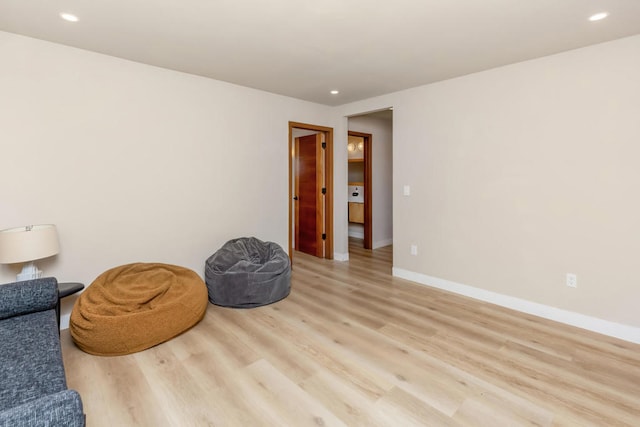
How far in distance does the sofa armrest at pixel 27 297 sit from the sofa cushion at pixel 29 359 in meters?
0.05

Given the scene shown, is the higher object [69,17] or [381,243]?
[69,17]

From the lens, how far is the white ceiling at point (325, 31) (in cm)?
202

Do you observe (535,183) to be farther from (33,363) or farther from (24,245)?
(24,245)

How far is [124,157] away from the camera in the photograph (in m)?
2.93

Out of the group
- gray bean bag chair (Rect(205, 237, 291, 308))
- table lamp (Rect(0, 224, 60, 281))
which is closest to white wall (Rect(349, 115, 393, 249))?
gray bean bag chair (Rect(205, 237, 291, 308))

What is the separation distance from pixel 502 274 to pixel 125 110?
13.2 feet

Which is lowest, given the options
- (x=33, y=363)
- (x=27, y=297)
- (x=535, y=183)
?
(x=33, y=363)

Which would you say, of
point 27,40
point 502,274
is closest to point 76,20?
point 27,40

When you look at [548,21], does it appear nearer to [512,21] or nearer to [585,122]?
[512,21]

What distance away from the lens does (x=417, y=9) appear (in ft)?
6.75

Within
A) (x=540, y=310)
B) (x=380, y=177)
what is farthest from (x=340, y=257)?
(x=540, y=310)

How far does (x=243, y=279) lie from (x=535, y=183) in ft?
9.67

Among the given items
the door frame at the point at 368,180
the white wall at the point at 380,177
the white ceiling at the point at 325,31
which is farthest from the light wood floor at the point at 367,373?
the white wall at the point at 380,177

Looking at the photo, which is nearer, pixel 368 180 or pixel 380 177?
pixel 368 180
